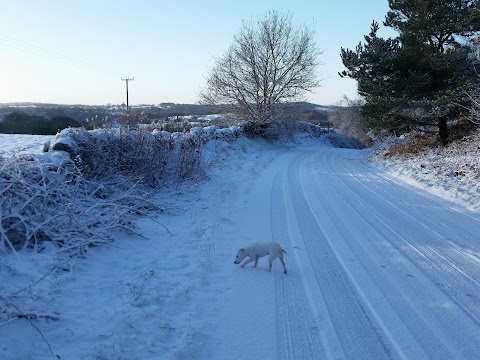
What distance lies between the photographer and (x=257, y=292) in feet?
17.4

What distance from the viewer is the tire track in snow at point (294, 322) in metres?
3.96

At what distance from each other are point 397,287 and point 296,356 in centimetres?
219

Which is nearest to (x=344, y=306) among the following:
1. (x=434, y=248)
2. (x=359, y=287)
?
(x=359, y=287)

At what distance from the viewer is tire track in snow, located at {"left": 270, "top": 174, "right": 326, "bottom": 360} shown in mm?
3955

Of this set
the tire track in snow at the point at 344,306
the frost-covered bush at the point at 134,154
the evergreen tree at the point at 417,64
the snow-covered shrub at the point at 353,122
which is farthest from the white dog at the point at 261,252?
the snow-covered shrub at the point at 353,122

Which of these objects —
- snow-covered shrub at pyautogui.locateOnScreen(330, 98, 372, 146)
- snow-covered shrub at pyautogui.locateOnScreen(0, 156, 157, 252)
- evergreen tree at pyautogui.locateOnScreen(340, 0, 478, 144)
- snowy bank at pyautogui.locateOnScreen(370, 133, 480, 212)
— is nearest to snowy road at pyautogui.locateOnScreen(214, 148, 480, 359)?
snowy bank at pyautogui.locateOnScreen(370, 133, 480, 212)

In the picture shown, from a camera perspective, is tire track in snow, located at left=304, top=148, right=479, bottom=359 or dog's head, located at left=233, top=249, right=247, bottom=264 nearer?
tire track in snow, located at left=304, top=148, right=479, bottom=359

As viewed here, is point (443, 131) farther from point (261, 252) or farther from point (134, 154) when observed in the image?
point (261, 252)

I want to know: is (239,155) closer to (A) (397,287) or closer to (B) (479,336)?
(A) (397,287)

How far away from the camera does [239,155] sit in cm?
1980

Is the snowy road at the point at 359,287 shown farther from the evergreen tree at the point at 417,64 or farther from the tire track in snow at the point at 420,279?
the evergreen tree at the point at 417,64

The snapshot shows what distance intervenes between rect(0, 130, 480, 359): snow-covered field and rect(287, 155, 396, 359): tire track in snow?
2 centimetres

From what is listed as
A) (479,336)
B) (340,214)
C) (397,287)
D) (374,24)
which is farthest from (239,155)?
(479,336)

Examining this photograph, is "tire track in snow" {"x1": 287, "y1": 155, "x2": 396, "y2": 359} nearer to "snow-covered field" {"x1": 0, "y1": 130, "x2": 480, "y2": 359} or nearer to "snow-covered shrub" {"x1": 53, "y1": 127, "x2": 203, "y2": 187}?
"snow-covered field" {"x1": 0, "y1": 130, "x2": 480, "y2": 359}
